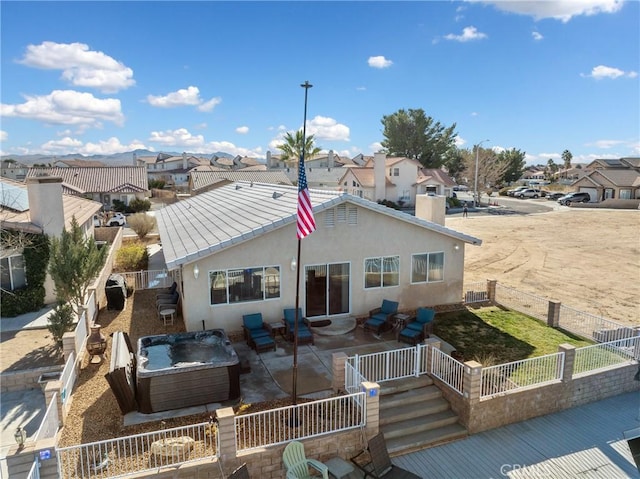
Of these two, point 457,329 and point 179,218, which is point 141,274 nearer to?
point 179,218

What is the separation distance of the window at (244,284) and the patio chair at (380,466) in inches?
279

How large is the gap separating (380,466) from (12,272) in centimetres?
1716

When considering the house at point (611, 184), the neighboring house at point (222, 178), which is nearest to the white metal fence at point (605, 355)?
the neighboring house at point (222, 178)

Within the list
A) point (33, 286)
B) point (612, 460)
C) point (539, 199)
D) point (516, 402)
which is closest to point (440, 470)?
point (516, 402)

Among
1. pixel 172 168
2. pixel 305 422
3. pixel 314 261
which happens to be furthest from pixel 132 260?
pixel 172 168

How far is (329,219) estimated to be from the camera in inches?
619

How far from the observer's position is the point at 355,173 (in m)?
59.7

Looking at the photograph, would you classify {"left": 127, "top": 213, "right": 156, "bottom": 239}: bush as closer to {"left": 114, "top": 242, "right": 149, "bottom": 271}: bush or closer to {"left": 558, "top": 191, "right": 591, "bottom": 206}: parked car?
{"left": 114, "top": 242, "right": 149, "bottom": 271}: bush

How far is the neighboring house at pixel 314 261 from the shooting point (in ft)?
47.1

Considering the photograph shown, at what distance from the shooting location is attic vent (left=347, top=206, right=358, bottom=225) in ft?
52.4

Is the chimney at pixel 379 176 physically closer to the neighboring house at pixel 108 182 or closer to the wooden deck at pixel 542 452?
the neighboring house at pixel 108 182

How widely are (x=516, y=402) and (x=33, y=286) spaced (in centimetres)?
1849

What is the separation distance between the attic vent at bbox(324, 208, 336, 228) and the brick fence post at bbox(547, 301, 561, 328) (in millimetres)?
8539

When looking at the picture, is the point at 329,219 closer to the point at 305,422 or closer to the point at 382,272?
the point at 382,272
